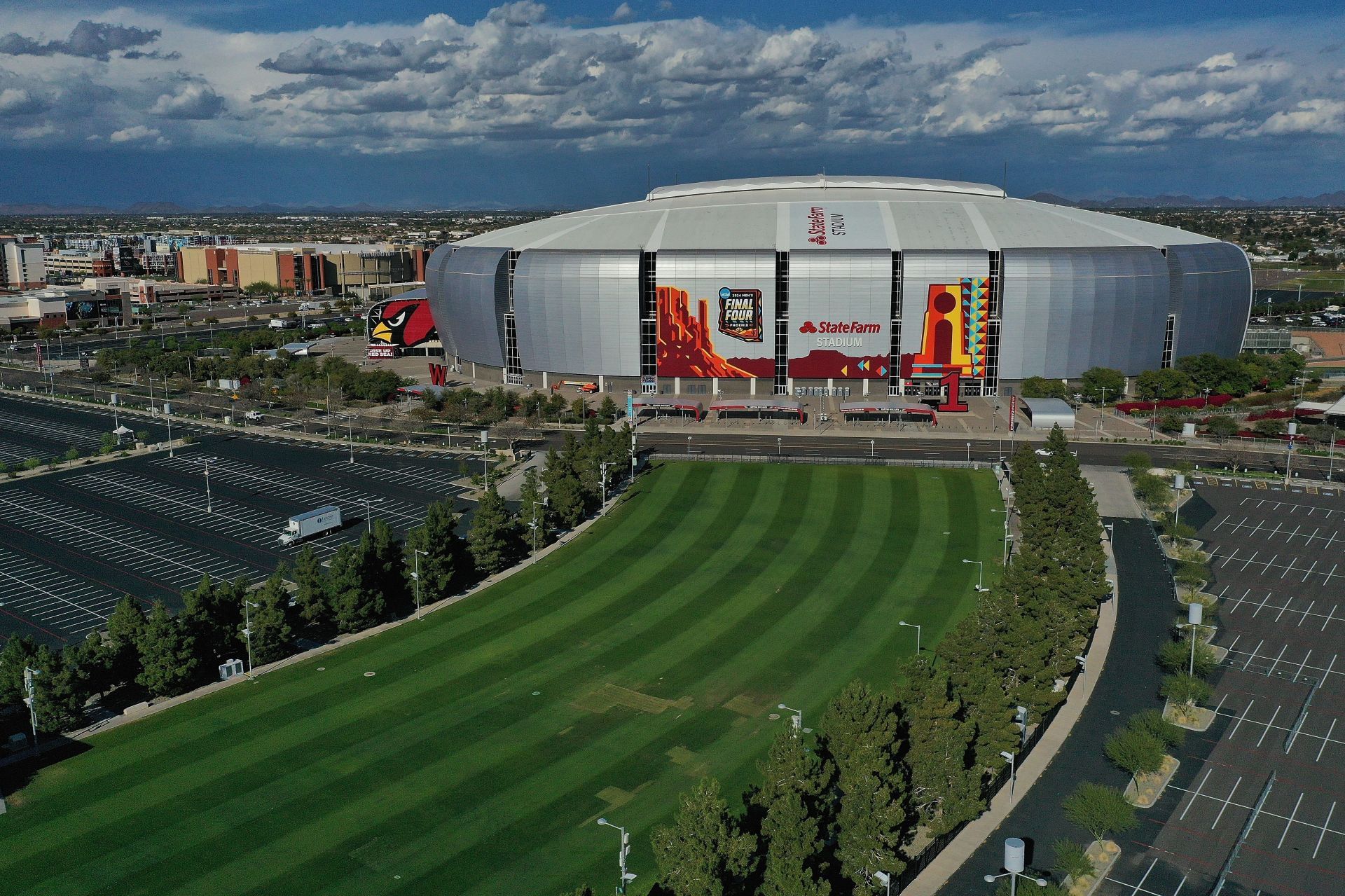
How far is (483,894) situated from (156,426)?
10177 centimetres

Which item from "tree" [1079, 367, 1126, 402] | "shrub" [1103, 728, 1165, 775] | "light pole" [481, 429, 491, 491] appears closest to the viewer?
"shrub" [1103, 728, 1165, 775]

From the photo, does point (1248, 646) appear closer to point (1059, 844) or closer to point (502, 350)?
point (1059, 844)

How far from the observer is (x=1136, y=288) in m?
125

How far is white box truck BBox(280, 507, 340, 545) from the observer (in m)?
77.4

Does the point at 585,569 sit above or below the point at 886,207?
below

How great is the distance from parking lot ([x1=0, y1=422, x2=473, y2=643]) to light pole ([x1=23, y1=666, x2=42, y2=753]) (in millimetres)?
12551

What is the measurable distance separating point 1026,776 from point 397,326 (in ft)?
444

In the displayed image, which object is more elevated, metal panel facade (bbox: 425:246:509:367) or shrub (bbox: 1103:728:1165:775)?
metal panel facade (bbox: 425:246:509:367)

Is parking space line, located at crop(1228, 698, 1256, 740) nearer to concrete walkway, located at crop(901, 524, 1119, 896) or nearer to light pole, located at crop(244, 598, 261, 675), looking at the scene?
concrete walkway, located at crop(901, 524, 1119, 896)

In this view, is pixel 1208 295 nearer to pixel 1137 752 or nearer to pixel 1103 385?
pixel 1103 385

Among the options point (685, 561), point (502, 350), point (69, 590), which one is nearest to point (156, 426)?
point (502, 350)

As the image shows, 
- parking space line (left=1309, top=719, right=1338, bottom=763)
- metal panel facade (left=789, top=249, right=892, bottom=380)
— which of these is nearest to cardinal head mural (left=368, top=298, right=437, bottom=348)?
metal panel facade (left=789, top=249, right=892, bottom=380)

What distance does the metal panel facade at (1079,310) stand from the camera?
405 ft

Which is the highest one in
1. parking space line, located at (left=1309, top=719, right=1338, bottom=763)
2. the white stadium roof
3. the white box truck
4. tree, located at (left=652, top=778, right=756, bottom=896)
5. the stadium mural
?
the white stadium roof
